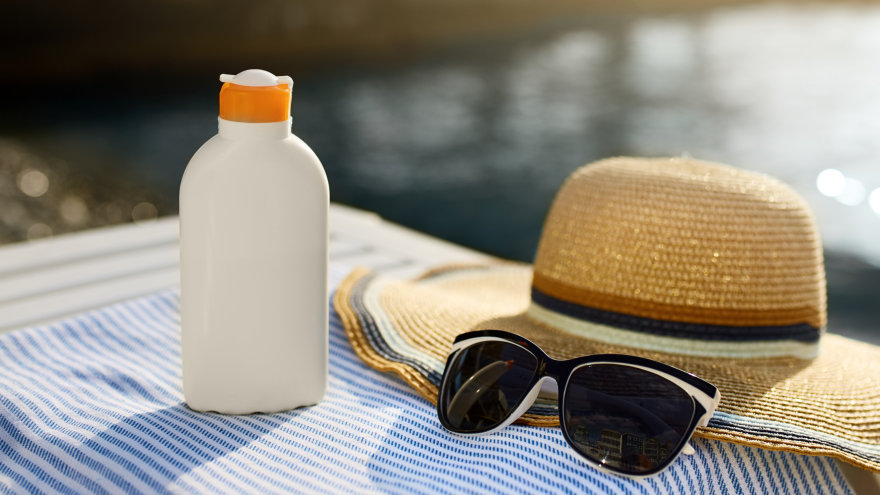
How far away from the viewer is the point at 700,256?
2.65 ft

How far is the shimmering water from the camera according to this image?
11.9 feet

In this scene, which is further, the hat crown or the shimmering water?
the shimmering water

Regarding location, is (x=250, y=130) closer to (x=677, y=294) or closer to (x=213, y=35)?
(x=677, y=294)

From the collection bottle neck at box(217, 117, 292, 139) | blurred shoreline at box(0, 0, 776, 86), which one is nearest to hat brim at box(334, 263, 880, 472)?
bottle neck at box(217, 117, 292, 139)

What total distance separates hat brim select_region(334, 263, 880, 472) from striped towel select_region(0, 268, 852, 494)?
0.09 ft

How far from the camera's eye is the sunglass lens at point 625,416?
58 centimetres

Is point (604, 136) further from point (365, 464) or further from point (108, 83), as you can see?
point (365, 464)

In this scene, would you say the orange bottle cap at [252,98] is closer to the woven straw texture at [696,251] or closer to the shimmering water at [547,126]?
the woven straw texture at [696,251]

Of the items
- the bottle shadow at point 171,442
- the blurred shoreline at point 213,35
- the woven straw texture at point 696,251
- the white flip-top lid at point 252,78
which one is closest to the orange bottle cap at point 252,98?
the white flip-top lid at point 252,78

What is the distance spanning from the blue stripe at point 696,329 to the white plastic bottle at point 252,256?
0.33m

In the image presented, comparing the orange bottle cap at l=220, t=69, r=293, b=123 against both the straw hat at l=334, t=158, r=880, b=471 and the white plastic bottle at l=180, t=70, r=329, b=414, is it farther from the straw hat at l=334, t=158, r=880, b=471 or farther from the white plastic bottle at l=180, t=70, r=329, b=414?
the straw hat at l=334, t=158, r=880, b=471

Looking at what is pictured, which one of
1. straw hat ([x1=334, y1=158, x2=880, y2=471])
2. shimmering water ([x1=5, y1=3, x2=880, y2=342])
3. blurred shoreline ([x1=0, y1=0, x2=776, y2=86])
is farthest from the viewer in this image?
blurred shoreline ([x1=0, y1=0, x2=776, y2=86])

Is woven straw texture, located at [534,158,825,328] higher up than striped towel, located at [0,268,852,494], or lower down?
higher up

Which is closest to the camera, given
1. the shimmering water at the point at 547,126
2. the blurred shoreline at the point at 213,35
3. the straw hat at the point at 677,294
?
the straw hat at the point at 677,294
